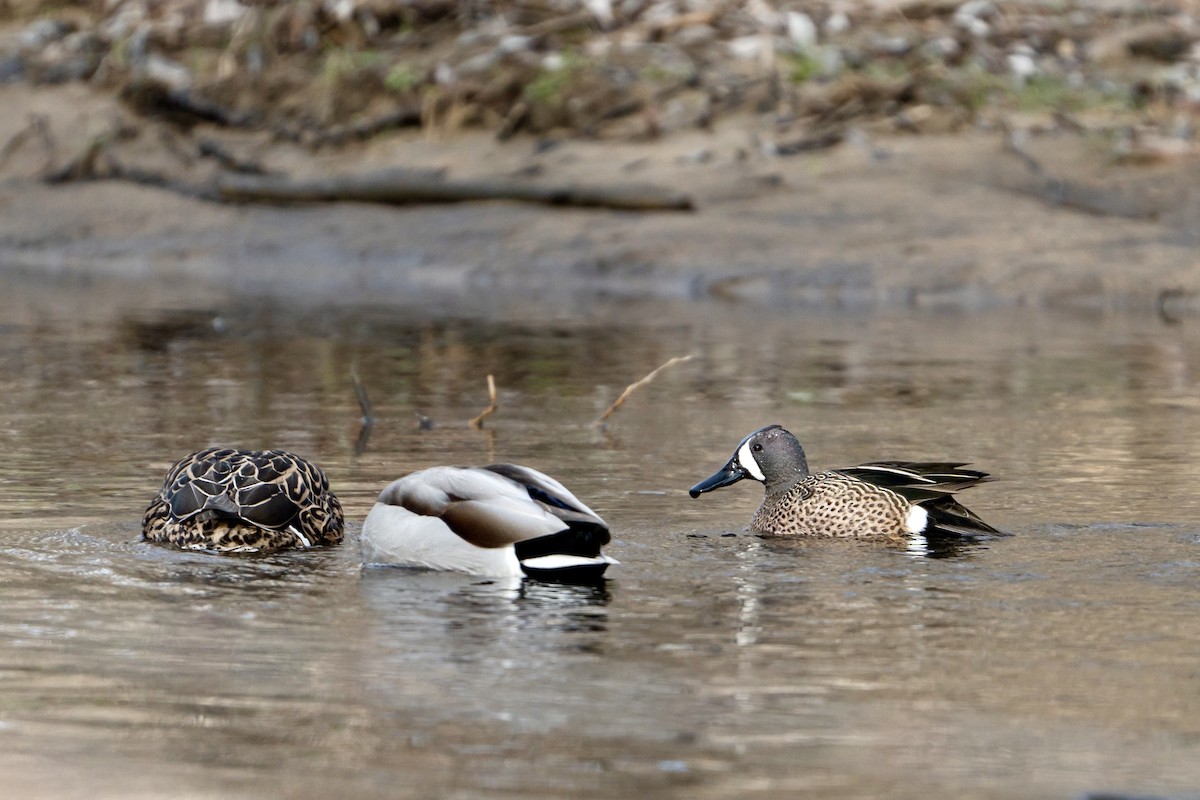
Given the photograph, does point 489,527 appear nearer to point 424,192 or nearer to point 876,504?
point 876,504

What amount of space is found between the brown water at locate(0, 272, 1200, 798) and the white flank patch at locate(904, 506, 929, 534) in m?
0.26

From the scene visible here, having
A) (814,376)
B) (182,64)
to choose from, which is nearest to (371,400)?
(814,376)

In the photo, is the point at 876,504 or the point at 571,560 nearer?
the point at 571,560

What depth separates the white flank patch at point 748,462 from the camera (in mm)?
9023

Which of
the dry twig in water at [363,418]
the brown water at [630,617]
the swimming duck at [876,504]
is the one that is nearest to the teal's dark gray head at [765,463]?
the swimming duck at [876,504]

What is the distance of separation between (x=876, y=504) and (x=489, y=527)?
69.3 inches

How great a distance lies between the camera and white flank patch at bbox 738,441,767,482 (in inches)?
355

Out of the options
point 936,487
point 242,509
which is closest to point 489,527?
point 242,509

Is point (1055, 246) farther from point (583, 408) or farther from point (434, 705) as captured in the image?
point (434, 705)

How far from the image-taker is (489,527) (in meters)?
7.61

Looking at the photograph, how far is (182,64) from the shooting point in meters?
25.1

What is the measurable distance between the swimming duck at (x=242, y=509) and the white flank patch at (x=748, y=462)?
1.71m

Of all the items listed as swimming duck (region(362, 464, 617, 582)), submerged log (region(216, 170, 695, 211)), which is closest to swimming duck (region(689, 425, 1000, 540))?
swimming duck (region(362, 464, 617, 582))

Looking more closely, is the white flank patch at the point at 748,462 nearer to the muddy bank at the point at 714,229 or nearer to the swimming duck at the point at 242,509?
the swimming duck at the point at 242,509
